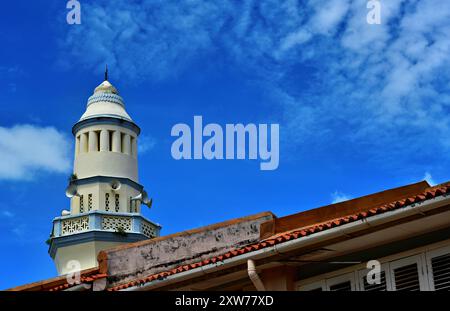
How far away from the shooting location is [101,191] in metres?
41.1

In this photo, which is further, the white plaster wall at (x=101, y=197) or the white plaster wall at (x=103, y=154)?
the white plaster wall at (x=103, y=154)

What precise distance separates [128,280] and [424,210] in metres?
6.56

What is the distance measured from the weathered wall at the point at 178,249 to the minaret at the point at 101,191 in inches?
817

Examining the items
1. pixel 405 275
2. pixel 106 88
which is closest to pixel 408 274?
pixel 405 275

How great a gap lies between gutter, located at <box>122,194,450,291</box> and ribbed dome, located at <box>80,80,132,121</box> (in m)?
26.2

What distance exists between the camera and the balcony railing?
40.2 m

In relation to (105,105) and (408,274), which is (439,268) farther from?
(105,105)

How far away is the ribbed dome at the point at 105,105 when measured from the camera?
1660 inches

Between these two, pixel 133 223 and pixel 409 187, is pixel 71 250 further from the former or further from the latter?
pixel 409 187

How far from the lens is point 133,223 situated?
133ft

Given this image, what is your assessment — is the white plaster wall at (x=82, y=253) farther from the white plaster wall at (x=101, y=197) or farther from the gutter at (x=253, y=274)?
the gutter at (x=253, y=274)

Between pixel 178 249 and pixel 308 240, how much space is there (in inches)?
161

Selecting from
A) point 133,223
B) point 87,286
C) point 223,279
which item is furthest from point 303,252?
point 133,223

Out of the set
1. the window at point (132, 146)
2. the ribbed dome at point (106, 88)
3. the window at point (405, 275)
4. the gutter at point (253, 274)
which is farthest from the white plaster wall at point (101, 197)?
the window at point (405, 275)
